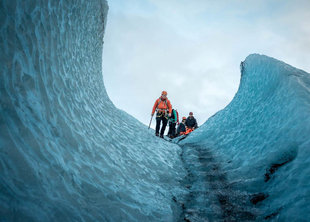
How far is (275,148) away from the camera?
3010 mm

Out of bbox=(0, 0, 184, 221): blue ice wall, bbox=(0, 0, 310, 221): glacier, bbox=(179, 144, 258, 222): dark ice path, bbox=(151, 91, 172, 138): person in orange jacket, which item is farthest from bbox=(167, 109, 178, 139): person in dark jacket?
bbox=(0, 0, 184, 221): blue ice wall

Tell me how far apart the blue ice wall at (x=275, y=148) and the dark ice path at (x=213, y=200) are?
0.12 metres

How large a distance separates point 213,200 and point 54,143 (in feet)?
6.79

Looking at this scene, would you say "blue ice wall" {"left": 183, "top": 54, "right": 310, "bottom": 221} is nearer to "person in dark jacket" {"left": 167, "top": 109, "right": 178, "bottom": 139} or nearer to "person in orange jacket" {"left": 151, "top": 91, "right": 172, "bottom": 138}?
"person in orange jacket" {"left": 151, "top": 91, "right": 172, "bottom": 138}

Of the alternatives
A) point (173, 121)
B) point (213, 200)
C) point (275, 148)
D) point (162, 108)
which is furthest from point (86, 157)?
point (173, 121)

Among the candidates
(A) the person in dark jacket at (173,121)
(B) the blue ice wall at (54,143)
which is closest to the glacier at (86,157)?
(B) the blue ice wall at (54,143)

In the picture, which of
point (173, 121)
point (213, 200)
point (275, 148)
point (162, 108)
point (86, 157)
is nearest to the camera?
point (86, 157)

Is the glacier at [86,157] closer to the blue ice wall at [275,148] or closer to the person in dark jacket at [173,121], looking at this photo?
the blue ice wall at [275,148]

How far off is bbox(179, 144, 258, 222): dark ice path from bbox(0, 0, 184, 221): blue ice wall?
0.24m

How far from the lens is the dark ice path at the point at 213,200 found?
227cm

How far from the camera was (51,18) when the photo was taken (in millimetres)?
2326

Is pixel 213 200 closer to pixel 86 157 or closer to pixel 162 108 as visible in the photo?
pixel 86 157

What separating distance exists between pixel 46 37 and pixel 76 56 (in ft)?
3.86

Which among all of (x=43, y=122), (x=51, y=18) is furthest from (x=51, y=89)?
(x=51, y=18)
